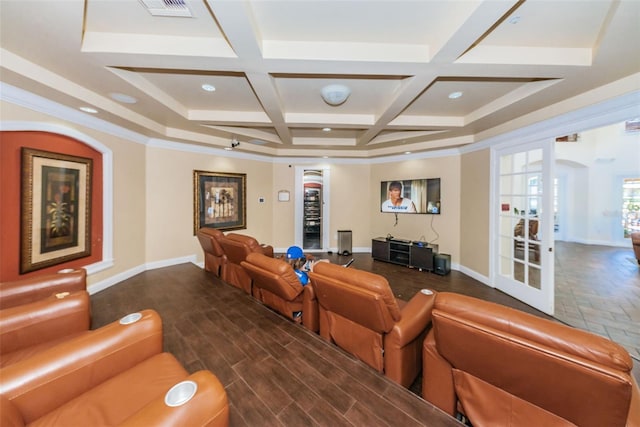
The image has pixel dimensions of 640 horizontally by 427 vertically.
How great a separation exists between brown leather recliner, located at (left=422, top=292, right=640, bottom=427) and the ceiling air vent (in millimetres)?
2641

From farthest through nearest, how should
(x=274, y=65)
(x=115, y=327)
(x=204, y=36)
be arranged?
(x=274, y=65) → (x=204, y=36) → (x=115, y=327)

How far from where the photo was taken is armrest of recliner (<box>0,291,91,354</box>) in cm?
134

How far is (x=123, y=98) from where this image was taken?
9.16 feet

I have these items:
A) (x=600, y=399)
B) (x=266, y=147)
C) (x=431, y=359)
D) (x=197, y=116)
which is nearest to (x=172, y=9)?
(x=197, y=116)

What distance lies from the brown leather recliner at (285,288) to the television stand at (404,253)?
3.11 m

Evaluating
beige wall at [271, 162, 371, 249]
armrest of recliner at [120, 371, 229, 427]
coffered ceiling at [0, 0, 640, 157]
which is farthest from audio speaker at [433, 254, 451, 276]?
armrest of recliner at [120, 371, 229, 427]

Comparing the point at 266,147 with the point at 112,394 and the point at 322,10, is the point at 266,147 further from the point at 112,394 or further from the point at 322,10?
the point at 112,394

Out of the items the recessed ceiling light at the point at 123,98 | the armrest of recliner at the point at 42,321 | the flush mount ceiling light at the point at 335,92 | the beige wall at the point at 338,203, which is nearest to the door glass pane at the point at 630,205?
the beige wall at the point at 338,203

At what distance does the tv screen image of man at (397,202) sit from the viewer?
5.32m

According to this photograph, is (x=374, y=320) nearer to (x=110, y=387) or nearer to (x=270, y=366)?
(x=270, y=366)

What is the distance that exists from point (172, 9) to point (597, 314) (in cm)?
542

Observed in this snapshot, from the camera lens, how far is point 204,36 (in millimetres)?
1978

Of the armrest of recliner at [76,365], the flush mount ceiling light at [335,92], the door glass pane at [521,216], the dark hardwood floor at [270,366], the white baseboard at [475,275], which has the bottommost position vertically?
the dark hardwood floor at [270,366]

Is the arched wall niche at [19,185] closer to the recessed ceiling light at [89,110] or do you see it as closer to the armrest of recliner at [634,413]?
the recessed ceiling light at [89,110]
